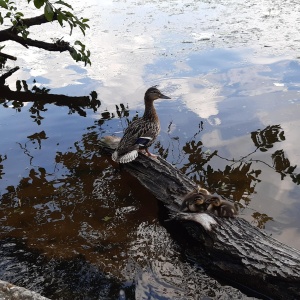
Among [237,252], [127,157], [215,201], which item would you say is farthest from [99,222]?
[237,252]

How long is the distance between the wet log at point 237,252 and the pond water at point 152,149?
6.3 inches

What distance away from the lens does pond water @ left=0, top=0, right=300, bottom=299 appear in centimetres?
446

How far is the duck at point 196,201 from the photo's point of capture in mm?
4738

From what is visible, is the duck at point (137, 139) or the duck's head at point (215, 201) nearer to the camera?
the duck's head at point (215, 201)

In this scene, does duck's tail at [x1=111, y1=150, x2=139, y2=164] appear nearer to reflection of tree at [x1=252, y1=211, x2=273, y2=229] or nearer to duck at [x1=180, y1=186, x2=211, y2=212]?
duck at [x1=180, y1=186, x2=211, y2=212]

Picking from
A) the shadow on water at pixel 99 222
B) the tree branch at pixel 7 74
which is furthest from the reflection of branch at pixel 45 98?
the shadow on water at pixel 99 222

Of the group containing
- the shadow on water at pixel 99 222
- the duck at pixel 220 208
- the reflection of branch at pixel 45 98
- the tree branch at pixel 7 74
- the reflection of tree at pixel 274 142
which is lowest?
the shadow on water at pixel 99 222

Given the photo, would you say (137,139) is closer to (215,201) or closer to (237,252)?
(215,201)

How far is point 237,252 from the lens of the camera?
13.5ft

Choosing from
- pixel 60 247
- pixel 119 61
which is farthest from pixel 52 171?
pixel 119 61

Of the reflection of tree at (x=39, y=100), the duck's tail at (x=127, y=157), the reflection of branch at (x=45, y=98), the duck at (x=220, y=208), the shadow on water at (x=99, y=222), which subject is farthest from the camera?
the reflection of branch at (x=45, y=98)

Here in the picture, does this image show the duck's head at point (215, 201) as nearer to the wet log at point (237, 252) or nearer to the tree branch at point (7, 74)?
the wet log at point (237, 252)

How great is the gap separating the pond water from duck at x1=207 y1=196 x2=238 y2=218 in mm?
589

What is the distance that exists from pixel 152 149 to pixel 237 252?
3.00m
